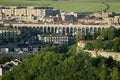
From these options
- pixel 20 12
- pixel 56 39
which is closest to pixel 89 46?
pixel 56 39

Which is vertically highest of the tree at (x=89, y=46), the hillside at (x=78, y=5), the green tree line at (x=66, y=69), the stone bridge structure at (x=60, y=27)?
the green tree line at (x=66, y=69)

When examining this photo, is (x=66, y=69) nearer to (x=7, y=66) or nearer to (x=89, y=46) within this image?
(x=7, y=66)

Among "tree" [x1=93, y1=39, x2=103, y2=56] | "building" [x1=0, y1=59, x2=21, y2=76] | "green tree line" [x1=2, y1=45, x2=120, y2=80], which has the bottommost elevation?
"building" [x1=0, y1=59, x2=21, y2=76]

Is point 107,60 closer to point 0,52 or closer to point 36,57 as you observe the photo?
point 36,57

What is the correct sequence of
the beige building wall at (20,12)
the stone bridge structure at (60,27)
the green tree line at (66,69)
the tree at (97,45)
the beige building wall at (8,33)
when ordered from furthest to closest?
1. the beige building wall at (20,12)
2. the stone bridge structure at (60,27)
3. the beige building wall at (8,33)
4. the tree at (97,45)
5. the green tree line at (66,69)

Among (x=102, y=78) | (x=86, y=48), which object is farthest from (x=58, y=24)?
(x=102, y=78)

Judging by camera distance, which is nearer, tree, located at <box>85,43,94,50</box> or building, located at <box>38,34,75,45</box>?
tree, located at <box>85,43,94,50</box>

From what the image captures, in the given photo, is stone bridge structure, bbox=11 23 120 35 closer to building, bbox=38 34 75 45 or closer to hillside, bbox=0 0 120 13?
building, bbox=38 34 75 45

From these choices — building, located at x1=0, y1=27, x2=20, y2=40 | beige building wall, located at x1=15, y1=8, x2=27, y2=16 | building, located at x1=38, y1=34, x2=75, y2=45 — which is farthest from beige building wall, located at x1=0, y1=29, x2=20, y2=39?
beige building wall, located at x1=15, y1=8, x2=27, y2=16

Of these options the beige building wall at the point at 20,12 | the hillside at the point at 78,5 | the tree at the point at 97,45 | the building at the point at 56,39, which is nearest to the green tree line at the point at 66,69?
the tree at the point at 97,45

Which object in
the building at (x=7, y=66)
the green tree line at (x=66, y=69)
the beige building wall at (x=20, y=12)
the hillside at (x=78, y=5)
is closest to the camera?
the green tree line at (x=66, y=69)

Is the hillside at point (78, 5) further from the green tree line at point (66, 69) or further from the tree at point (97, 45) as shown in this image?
the green tree line at point (66, 69)
